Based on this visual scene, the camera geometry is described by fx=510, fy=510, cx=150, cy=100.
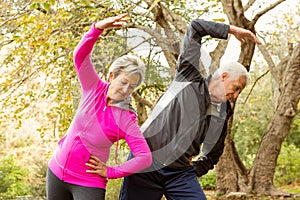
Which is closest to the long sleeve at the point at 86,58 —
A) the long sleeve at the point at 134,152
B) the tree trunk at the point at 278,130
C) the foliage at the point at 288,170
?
the long sleeve at the point at 134,152

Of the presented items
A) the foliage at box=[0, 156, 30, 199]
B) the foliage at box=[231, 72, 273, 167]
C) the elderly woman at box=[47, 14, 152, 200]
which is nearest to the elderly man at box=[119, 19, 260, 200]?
the elderly woman at box=[47, 14, 152, 200]

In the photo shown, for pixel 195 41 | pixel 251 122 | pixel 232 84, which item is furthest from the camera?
pixel 251 122

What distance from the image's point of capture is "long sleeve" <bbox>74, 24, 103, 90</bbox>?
2.15 m

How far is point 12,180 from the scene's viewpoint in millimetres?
9109

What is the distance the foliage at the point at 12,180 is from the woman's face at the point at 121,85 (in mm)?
6697

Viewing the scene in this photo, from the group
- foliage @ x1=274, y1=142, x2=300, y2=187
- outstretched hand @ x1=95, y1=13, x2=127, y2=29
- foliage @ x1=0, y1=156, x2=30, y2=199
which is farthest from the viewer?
foliage @ x1=274, y1=142, x2=300, y2=187

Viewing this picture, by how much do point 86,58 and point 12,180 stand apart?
744cm

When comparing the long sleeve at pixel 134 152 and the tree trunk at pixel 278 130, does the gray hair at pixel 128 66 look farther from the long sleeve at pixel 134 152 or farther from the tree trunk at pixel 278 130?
the tree trunk at pixel 278 130

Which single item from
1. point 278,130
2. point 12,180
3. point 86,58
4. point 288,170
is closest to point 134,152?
point 86,58

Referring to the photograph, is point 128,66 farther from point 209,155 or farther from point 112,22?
point 209,155

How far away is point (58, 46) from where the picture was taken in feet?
16.7

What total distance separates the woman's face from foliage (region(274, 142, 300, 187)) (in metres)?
7.60

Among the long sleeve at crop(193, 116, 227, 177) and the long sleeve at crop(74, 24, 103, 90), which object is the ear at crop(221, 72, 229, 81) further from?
the long sleeve at crop(74, 24, 103, 90)

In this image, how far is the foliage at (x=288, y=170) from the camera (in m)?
9.24
